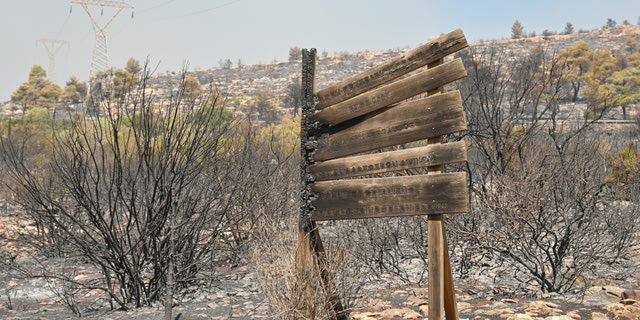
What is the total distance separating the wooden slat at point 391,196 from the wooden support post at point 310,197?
9 cm

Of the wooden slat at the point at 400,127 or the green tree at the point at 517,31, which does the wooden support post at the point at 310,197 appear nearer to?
the wooden slat at the point at 400,127

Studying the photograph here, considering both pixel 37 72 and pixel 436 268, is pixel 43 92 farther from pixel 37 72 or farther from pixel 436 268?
pixel 436 268

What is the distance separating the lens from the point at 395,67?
4.12 metres

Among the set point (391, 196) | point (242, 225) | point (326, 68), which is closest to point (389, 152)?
point (391, 196)

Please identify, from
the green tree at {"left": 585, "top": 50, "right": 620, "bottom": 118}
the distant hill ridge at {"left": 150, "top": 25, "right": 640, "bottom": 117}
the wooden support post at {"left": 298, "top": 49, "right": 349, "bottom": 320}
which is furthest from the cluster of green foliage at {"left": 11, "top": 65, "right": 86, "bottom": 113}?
the wooden support post at {"left": 298, "top": 49, "right": 349, "bottom": 320}

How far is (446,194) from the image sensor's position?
12.2ft

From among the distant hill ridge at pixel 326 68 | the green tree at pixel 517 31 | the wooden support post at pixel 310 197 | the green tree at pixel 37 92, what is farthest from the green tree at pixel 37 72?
the wooden support post at pixel 310 197

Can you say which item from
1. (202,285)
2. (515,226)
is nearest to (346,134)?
(515,226)

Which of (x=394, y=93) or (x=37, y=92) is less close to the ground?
(x=37, y=92)

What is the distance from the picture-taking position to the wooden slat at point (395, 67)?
386 centimetres

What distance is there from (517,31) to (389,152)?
95.9 meters

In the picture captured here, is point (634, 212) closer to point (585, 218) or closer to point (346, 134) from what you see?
point (585, 218)

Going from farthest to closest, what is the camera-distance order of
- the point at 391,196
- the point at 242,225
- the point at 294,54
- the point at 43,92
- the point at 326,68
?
the point at 294,54 < the point at 326,68 < the point at 43,92 < the point at 242,225 < the point at 391,196

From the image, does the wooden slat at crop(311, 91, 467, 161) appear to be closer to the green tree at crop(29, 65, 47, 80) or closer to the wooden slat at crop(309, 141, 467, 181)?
the wooden slat at crop(309, 141, 467, 181)
